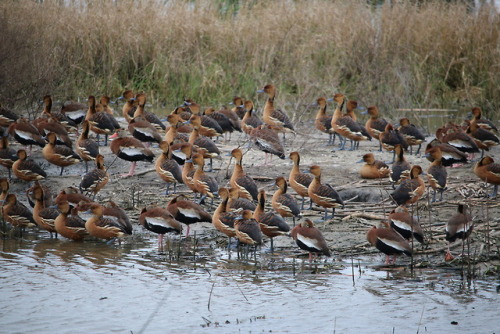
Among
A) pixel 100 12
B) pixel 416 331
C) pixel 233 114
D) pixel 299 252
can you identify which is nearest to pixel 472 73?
pixel 233 114

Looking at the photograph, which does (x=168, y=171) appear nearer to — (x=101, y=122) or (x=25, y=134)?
(x=101, y=122)

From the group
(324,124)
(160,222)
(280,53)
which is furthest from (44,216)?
(280,53)

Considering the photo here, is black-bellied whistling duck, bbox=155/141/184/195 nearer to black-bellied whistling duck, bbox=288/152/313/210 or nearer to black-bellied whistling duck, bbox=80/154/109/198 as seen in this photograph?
black-bellied whistling duck, bbox=80/154/109/198

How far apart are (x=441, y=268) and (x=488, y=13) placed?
12.3 m

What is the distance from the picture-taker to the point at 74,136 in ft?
49.9

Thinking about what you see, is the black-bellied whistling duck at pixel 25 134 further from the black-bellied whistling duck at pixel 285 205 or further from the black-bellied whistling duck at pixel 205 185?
the black-bellied whistling duck at pixel 285 205

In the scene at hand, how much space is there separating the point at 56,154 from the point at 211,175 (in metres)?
2.49

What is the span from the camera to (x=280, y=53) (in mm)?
19234

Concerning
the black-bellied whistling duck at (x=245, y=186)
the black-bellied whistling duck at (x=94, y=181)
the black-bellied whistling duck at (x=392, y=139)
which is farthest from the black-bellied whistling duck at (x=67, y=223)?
the black-bellied whistling duck at (x=392, y=139)

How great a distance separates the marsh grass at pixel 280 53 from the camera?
18141 millimetres

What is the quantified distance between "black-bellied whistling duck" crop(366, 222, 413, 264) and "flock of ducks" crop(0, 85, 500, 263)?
1 cm

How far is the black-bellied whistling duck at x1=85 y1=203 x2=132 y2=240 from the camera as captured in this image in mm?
9992

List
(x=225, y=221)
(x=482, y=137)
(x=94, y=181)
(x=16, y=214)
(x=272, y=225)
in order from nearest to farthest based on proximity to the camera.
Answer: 1. (x=272, y=225)
2. (x=225, y=221)
3. (x=16, y=214)
4. (x=94, y=181)
5. (x=482, y=137)

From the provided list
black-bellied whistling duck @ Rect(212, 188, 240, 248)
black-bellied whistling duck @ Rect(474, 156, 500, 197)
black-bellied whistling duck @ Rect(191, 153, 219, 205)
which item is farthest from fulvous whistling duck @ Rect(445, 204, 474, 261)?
black-bellied whistling duck @ Rect(191, 153, 219, 205)
